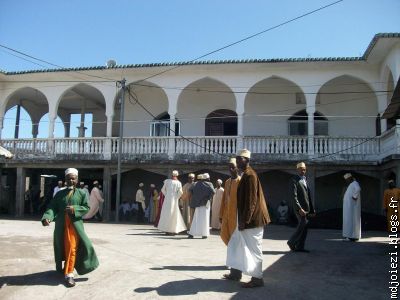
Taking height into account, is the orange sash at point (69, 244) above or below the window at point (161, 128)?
below

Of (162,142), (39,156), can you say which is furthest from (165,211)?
(39,156)

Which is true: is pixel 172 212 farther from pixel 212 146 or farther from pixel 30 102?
pixel 30 102

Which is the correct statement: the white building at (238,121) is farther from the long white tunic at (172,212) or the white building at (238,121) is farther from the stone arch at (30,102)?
the long white tunic at (172,212)

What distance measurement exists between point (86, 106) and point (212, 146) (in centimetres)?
785

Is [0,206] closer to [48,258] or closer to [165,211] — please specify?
[165,211]

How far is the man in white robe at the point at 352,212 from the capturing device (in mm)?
10445

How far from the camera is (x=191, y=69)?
1734 cm

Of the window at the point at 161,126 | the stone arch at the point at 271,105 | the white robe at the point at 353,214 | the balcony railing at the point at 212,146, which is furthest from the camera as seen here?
the window at the point at 161,126

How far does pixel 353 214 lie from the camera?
10445mm

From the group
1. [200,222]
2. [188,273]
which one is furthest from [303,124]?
[188,273]

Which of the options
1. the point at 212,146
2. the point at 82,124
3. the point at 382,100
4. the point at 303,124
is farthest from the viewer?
the point at 82,124

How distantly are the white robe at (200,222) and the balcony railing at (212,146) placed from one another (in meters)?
6.20

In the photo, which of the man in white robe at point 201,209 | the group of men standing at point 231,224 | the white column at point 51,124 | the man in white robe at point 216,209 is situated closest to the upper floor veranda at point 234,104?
the white column at point 51,124

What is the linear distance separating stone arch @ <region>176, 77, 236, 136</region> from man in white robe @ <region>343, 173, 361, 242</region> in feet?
30.0
